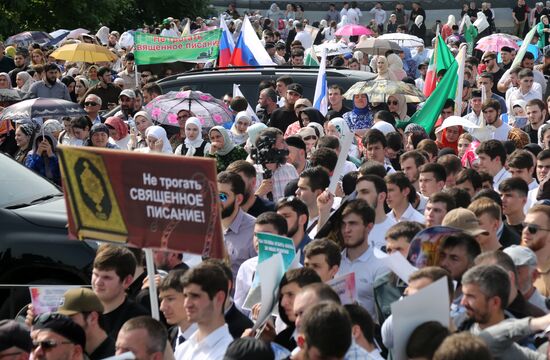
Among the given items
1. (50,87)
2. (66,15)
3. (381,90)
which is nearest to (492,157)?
(381,90)

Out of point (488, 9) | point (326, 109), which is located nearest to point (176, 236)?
point (326, 109)

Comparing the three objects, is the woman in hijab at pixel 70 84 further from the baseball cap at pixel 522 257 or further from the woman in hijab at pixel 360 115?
the baseball cap at pixel 522 257

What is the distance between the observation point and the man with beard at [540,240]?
7.96 metres

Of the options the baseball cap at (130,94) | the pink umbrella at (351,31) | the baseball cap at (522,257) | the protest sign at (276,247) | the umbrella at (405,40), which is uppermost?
the baseball cap at (522,257)

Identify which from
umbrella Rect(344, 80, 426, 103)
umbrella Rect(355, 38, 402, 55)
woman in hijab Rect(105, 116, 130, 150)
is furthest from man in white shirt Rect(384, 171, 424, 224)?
umbrella Rect(355, 38, 402, 55)

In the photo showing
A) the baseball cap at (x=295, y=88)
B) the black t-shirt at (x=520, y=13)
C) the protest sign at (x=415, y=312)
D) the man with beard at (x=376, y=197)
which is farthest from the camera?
the black t-shirt at (x=520, y=13)

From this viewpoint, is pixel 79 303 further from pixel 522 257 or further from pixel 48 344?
pixel 522 257

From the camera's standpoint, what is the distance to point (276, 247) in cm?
777

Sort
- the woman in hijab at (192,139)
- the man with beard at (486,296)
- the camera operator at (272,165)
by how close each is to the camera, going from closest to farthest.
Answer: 1. the man with beard at (486,296)
2. the camera operator at (272,165)
3. the woman in hijab at (192,139)

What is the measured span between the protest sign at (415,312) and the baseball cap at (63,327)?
1.71 m

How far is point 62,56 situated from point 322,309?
18.3m

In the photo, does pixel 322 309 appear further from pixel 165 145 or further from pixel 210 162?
pixel 165 145

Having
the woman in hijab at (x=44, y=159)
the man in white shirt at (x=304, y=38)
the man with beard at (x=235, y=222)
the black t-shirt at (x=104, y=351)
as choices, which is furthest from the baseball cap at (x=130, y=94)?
the man in white shirt at (x=304, y=38)

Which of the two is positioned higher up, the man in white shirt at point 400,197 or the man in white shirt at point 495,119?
the man in white shirt at point 400,197
